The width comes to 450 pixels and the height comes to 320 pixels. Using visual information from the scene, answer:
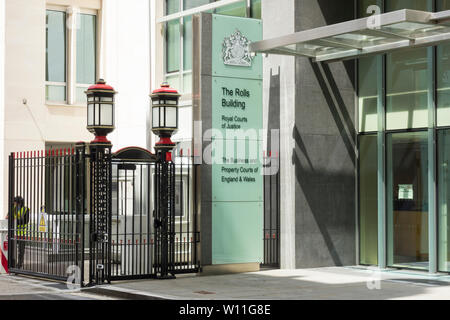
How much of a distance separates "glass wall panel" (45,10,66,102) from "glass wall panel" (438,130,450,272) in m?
15.1

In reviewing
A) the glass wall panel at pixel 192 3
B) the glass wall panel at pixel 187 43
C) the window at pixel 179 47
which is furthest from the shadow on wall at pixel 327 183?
the glass wall panel at pixel 187 43

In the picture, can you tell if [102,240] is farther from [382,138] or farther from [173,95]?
[382,138]

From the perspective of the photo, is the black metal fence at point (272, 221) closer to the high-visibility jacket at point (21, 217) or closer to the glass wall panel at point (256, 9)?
the glass wall panel at point (256, 9)

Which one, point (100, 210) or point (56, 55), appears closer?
point (100, 210)

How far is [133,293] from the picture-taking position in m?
13.4

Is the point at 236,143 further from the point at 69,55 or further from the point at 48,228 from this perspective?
the point at 69,55

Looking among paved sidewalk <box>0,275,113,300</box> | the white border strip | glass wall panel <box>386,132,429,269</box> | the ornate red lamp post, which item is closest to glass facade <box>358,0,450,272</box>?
glass wall panel <box>386,132,429,269</box>

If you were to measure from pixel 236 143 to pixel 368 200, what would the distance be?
12.1 feet

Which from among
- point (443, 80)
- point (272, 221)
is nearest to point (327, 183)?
point (272, 221)

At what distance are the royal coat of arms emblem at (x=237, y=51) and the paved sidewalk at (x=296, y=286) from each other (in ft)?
14.6

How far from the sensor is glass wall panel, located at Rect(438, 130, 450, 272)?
16219mm

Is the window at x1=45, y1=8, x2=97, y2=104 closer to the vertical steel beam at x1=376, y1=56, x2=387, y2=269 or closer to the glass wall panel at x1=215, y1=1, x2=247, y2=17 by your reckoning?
the glass wall panel at x1=215, y1=1, x2=247, y2=17

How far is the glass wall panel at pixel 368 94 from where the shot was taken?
18.1m

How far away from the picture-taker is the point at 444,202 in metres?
16.3
